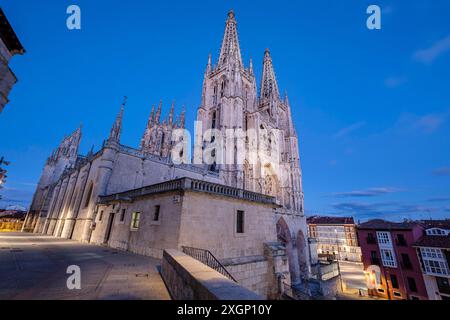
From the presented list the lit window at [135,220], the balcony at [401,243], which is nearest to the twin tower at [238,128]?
the balcony at [401,243]

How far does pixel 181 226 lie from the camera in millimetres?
10125

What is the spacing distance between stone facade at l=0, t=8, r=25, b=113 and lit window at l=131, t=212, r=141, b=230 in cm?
893

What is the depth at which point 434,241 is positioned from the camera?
82.7 ft

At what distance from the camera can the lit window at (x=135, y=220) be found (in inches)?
532

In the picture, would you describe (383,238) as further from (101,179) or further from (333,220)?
(101,179)

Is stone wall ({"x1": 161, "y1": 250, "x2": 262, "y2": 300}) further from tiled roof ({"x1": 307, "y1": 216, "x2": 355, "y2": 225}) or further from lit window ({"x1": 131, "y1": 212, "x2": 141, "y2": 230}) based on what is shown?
tiled roof ({"x1": 307, "y1": 216, "x2": 355, "y2": 225})

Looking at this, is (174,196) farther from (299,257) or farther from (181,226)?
(299,257)

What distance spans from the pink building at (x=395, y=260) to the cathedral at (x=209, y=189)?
Result: 10.1 metres

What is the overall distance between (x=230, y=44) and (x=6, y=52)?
4214cm

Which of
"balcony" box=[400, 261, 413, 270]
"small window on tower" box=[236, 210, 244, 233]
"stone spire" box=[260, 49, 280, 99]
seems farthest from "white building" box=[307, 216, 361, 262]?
"small window on tower" box=[236, 210, 244, 233]

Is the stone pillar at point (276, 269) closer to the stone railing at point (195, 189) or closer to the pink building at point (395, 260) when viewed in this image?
the stone railing at point (195, 189)

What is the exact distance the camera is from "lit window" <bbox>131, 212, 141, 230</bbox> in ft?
44.3

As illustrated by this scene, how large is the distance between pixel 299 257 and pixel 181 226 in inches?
1049
